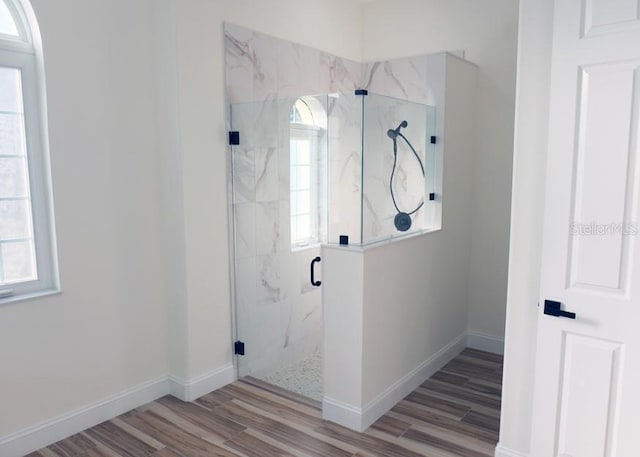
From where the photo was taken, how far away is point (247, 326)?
348 centimetres

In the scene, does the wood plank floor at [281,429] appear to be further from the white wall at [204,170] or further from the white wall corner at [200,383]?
the white wall at [204,170]

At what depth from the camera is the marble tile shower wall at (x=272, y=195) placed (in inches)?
121

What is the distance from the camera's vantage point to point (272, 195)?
11.4ft

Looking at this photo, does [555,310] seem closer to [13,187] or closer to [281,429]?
[281,429]

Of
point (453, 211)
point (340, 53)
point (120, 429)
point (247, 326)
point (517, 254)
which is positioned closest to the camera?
point (517, 254)

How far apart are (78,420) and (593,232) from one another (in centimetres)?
286

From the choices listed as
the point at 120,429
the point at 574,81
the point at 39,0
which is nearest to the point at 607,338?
the point at 574,81

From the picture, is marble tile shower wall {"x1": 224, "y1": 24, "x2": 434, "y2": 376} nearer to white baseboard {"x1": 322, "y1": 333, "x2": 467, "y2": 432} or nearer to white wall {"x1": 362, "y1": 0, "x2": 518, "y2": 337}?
white wall {"x1": 362, "y1": 0, "x2": 518, "y2": 337}

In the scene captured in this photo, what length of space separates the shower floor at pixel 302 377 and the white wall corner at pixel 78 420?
2.61 ft

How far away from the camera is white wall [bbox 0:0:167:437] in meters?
2.61

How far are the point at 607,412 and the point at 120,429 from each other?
99.8 inches

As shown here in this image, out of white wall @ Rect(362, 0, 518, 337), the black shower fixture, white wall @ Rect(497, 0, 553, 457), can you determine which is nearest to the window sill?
the black shower fixture

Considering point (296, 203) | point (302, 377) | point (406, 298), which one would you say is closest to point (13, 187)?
point (296, 203)

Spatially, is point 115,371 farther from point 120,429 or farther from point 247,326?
point 247,326
